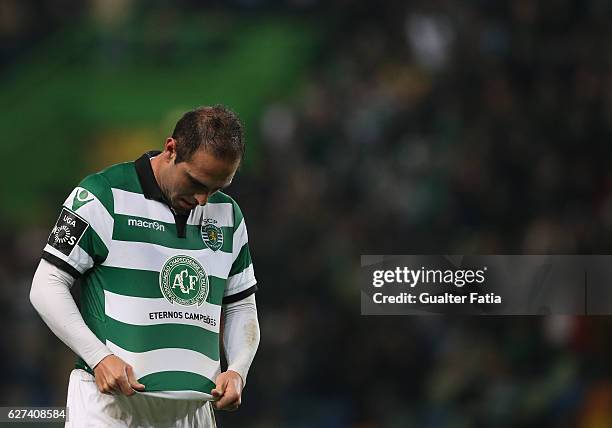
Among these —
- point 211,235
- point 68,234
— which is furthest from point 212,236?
point 68,234

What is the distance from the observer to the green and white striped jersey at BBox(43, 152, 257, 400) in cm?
230

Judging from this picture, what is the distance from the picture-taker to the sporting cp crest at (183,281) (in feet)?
7.73

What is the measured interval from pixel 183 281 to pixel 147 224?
0.45ft

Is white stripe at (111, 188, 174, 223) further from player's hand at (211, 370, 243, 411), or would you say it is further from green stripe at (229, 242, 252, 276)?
player's hand at (211, 370, 243, 411)

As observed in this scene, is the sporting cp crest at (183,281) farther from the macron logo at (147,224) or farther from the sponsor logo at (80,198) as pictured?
the sponsor logo at (80,198)

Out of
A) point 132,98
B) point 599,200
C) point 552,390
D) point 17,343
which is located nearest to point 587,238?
point 599,200

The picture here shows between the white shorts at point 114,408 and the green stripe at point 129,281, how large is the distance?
19 cm

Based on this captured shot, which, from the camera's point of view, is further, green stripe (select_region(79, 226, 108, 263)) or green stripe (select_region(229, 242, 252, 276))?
green stripe (select_region(229, 242, 252, 276))

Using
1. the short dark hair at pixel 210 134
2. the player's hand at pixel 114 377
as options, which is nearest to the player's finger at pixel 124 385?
the player's hand at pixel 114 377

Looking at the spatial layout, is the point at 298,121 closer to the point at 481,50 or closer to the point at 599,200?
the point at 481,50

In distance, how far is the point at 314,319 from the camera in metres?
5.77

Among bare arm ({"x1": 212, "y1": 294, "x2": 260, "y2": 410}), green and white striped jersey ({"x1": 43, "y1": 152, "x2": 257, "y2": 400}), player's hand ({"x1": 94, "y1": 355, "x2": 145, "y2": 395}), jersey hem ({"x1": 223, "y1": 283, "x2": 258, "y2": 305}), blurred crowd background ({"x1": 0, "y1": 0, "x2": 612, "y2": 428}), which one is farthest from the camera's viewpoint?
blurred crowd background ({"x1": 0, "y1": 0, "x2": 612, "y2": 428})

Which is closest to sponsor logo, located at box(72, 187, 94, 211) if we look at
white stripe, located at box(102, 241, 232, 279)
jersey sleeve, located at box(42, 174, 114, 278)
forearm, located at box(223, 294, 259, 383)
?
jersey sleeve, located at box(42, 174, 114, 278)

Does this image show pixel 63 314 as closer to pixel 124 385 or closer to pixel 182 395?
pixel 124 385
